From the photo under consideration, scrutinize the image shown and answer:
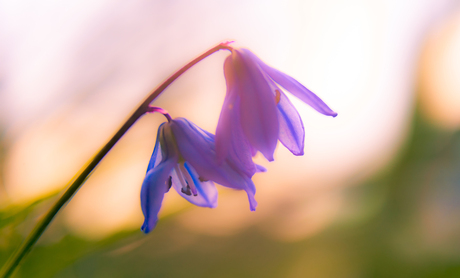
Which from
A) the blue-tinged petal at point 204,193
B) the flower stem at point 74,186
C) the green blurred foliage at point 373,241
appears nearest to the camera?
the flower stem at point 74,186

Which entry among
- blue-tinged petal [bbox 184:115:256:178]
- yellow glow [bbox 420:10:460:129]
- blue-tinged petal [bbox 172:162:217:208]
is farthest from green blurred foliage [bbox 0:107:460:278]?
blue-tinged petal [bbox 184:115:256:178]

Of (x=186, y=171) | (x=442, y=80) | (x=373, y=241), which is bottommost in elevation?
(x=373, y=241)

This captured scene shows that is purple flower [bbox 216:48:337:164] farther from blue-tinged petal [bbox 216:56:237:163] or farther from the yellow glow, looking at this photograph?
the yellow glow

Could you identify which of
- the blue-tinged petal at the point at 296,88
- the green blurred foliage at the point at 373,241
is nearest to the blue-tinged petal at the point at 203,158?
the blue-tinged petal at the point at 296,88

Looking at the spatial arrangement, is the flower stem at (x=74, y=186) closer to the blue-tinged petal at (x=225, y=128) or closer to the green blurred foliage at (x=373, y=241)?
the blue-tinged petal at (x=225, y=128)

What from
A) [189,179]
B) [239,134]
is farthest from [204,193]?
[239,134]

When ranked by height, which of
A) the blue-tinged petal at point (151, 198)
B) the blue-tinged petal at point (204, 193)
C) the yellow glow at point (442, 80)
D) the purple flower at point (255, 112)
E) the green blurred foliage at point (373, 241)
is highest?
the purple flower at point (255, 112)

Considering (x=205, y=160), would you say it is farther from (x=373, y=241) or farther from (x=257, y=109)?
(x=373, y=241)
